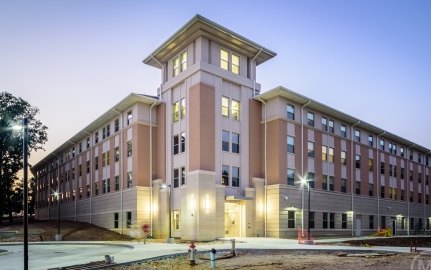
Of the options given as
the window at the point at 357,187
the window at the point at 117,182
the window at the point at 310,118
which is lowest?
the window at the point at 357,187

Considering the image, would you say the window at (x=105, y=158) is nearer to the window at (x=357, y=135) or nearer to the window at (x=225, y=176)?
→ the window at (x=225, y=176)

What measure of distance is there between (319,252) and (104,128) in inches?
1362

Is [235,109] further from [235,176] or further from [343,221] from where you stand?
[343,221]

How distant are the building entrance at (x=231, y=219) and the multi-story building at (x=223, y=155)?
95 mm

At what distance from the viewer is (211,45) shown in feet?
129

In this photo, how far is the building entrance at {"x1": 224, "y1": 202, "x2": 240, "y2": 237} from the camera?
1559 inches

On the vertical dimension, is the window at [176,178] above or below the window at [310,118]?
below

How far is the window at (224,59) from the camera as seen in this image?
40.2 metres

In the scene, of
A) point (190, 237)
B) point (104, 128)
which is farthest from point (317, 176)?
point (104, 128)

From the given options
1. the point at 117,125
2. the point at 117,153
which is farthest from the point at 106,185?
the point at 117,125

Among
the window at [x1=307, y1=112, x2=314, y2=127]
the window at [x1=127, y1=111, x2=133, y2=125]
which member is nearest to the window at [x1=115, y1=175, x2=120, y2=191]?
the window at [x1=127, y1=111, x2=133, y2=125]

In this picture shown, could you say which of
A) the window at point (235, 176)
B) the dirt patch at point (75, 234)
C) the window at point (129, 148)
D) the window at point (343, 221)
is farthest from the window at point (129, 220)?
the window at point (343, 221)

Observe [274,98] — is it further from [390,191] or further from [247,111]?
[390,191]

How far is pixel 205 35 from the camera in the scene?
126ft
